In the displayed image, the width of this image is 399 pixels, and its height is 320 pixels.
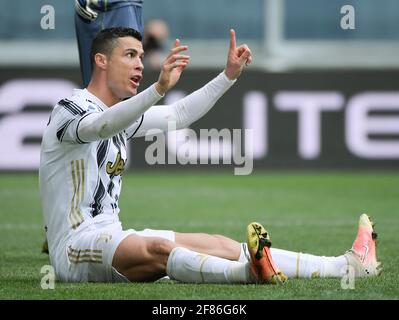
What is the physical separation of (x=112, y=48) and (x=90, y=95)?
27 centimetres

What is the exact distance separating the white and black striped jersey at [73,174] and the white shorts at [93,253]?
7cm

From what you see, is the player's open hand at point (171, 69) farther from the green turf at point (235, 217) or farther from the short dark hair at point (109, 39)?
the green turf at point (235, 217)

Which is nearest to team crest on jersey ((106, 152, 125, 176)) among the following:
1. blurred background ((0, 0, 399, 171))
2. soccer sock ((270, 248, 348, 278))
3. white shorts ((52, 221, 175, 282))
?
white shorts ((52, 221, 175, 282))

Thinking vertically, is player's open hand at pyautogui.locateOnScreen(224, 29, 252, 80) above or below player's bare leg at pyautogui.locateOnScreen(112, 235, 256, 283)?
above

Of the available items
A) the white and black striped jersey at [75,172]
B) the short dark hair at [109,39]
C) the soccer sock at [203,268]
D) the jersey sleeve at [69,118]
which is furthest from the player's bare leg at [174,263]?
the short dark hair at [109,39]

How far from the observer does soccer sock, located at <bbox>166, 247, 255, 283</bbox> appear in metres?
5.46

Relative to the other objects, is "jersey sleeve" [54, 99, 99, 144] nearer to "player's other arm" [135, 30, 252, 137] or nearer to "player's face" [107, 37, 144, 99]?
"player's face" [107, 37, 144, 99]

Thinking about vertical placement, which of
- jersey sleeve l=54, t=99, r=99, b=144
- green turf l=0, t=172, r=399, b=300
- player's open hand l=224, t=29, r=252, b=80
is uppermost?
player's open hand l=224, t=29, r=252, b=80

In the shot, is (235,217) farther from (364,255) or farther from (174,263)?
(174,263)

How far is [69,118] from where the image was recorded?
18.6 ft

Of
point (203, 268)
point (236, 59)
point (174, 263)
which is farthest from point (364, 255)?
point (236, 59)

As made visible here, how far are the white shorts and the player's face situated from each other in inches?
28.7

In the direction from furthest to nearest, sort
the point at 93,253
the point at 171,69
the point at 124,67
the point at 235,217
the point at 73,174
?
the point at 235,217 < the point at 124,67 < the point at 73,174 < the point at 93,253 < the point at 171,69

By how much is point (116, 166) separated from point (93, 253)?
0.53 metres
